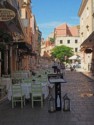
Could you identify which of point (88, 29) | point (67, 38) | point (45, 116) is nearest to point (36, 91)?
point (45, 116)

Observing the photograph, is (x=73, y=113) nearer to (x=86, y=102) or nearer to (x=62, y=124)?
(x=62, y=124)

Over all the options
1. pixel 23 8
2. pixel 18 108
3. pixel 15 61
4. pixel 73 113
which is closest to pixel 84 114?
pixel 73 113

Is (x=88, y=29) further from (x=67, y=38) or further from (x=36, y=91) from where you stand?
(x=67, y=38)

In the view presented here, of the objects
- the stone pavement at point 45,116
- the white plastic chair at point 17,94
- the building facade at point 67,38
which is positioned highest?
the building facade at point 67,38

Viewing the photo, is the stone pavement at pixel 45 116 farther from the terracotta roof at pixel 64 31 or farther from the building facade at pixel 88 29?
the terracotta roof at pixel 64 31

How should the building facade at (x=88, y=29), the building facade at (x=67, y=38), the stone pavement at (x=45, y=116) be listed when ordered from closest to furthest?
the stone pavement at (x=45, y=116)
the building facade at (x=88, y=29)
the building facade at (x=67, y=38)

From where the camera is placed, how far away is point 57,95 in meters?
11.9

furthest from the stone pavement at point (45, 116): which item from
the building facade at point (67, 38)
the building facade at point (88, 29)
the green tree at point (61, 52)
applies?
the building facade at point (67, 38)

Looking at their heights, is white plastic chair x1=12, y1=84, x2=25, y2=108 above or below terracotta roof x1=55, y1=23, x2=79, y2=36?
below

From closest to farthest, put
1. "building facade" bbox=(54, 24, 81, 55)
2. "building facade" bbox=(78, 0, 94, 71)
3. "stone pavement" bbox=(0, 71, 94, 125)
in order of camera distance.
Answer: "stone pavement" bbox=(0, 71, 94, 125)
"building facade" bbox=(78, 0, 94, 71)
"building facade" bbox=(54, 24, 81, 55)

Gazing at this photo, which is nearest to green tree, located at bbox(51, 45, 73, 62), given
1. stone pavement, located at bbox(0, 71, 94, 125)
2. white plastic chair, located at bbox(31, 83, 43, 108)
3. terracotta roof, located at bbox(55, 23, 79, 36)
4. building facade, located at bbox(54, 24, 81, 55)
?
building facade, located at bbox(54, 24, 81, 55)

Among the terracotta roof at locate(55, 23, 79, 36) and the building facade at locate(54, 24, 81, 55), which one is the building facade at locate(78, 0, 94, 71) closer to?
the building facade at locate(54, 24, 81, 55)

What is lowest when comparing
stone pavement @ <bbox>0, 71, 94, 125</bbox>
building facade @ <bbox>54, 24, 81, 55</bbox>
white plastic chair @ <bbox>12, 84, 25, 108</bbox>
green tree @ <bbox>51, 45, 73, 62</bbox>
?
stone pavement @ <bbox>0, 71, 94, 125</bbox>

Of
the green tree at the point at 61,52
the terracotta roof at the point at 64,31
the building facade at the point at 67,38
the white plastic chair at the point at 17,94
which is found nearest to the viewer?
the white plastic chair at the point at 17,94
